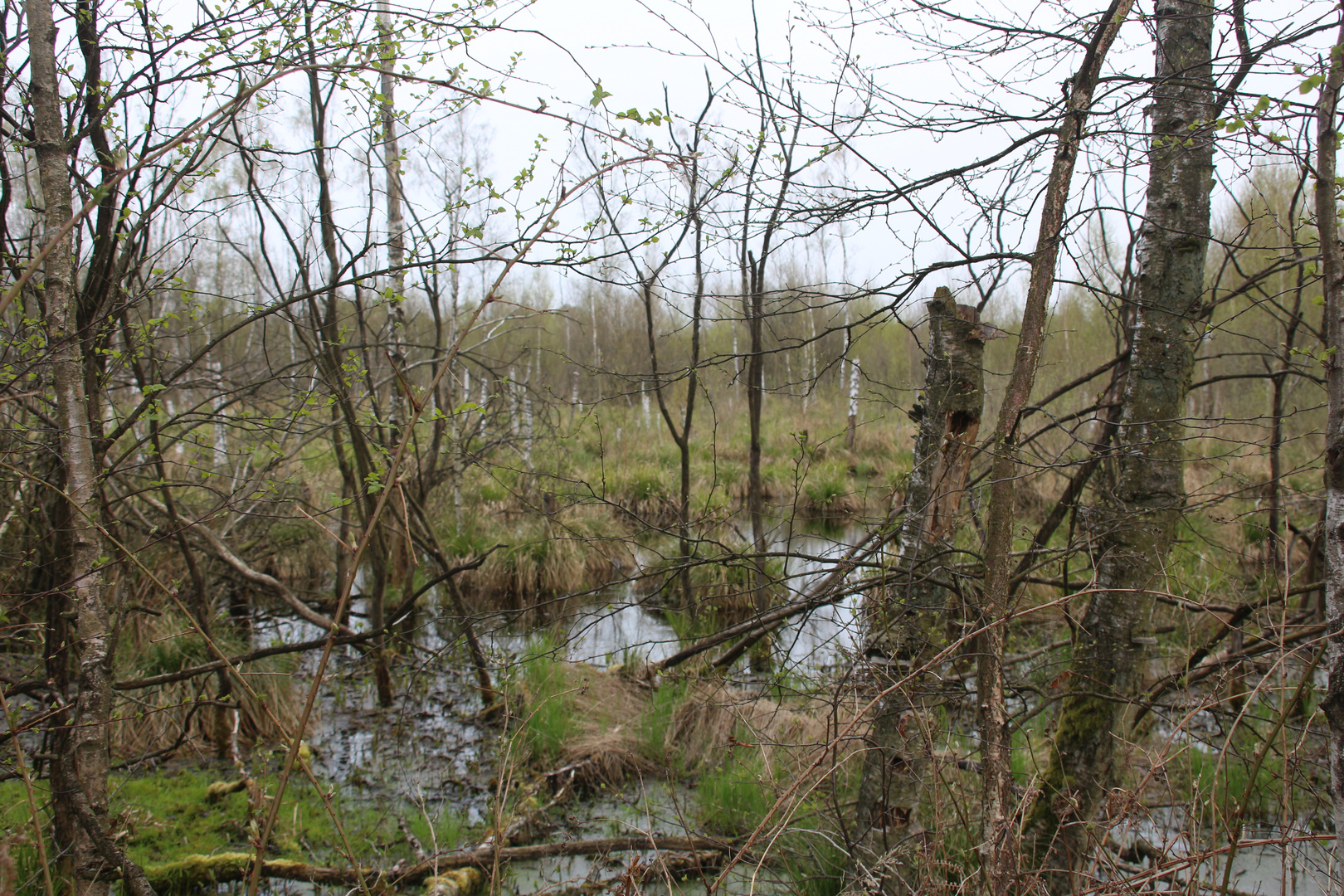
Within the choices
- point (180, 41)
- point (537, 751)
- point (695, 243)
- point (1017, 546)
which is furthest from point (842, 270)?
point (180, 41)

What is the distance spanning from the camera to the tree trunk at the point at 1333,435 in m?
1.66

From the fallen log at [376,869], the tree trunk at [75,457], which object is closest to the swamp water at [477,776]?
the fallen log at [376,869]

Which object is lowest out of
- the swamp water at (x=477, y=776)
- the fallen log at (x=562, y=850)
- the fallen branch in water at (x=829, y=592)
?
the swamp water at (x=477, y=776)

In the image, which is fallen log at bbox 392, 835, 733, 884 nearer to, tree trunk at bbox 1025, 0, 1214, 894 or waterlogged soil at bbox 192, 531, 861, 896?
waterlogged soil at bbox 192, 531, 861, 896

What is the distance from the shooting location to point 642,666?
18.9ft

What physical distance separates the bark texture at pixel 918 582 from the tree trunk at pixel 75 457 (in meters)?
2.29

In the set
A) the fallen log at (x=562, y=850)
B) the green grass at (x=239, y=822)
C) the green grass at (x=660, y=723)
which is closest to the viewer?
the fallen log at (x=562, y=850)

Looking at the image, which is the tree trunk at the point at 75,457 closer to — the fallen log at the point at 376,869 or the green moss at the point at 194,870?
the fallen log at the point at 376,869

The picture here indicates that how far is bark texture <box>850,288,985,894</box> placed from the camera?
264 cm

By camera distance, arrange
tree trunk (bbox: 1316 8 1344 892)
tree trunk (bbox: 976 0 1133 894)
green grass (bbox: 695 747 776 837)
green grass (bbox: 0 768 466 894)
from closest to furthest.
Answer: tree trunk (bbox: 1316 8 1344 892)
tree trunk (bbox: 976 0 1133 894)
green grass (bbox: 0 768 466 894)
green grass (bbox: 695 747 776 837)

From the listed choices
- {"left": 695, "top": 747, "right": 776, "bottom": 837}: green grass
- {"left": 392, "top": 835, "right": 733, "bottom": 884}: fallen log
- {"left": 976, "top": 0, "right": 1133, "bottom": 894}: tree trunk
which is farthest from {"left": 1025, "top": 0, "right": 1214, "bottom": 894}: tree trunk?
{"left": 392, "top": 835, "right": 733, "bottom": 884}: fallen log

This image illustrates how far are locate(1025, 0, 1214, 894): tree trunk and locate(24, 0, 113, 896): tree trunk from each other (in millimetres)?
3066

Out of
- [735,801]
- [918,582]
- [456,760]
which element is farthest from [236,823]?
[918,582]

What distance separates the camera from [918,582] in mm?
2576
